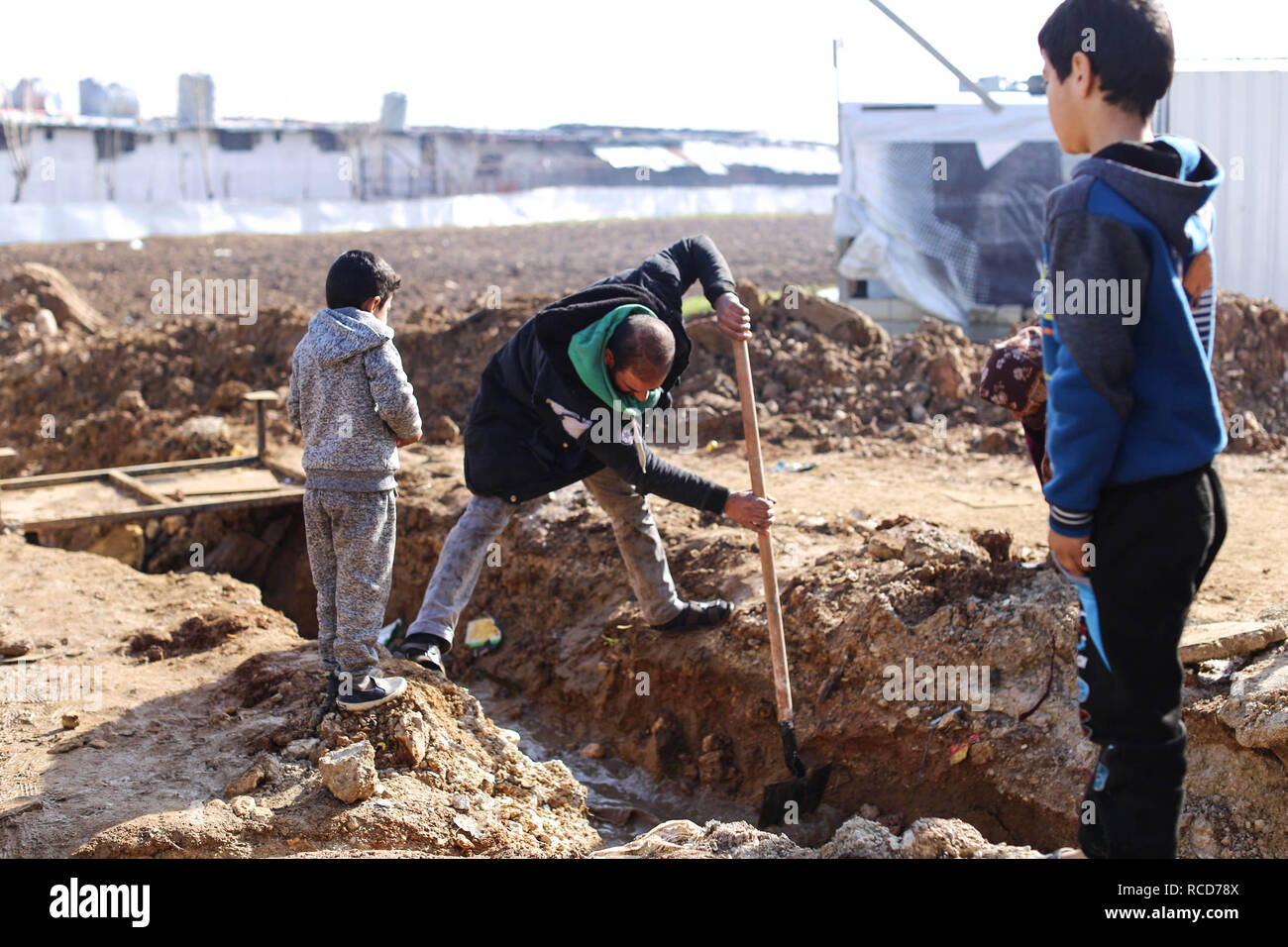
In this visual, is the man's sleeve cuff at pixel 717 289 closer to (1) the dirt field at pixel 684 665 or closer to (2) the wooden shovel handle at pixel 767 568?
(2) the wooden shovel handle at pixel 767 568

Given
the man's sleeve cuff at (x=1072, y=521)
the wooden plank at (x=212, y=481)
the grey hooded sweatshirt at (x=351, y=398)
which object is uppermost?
the grey hooded sweatshirt at (x=351, y=398)

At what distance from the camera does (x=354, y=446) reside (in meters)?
3.86

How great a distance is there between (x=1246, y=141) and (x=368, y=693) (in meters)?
10.0

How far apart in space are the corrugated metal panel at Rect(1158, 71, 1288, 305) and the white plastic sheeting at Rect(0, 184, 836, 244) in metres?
12.8

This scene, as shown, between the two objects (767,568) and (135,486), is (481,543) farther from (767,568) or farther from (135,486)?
(135,486)

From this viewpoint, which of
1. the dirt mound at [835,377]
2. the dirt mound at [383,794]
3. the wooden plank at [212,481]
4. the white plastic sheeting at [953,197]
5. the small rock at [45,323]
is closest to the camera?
the dirt mound at [383,794]

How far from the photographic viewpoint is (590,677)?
17.9ft

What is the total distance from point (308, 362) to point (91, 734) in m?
1.65

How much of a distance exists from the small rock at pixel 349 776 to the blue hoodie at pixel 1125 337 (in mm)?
2350

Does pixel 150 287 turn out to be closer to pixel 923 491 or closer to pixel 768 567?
pixel 923 491

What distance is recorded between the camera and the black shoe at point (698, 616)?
16.3 feet

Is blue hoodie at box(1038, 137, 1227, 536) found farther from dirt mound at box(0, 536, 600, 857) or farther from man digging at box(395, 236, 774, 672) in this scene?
dirt mound at box(0, 536, 600, 857)

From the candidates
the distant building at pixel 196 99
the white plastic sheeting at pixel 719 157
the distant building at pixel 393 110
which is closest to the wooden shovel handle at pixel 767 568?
the distant building at pixel 196 99

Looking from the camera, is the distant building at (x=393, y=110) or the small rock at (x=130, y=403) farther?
the distant building at (x=393, y=110)
